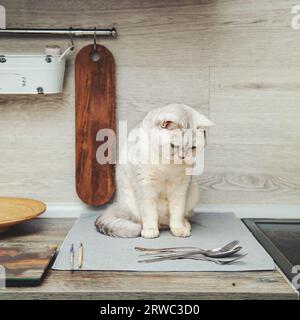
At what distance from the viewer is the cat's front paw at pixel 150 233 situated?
134 cm

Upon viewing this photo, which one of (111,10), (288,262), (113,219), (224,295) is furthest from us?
(111,10)

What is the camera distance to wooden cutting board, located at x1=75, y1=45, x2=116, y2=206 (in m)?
1.52

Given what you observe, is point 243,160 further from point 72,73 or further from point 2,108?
point 2,108

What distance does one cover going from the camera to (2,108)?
157cm

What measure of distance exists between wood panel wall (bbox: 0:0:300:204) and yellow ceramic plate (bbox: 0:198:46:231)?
98mm

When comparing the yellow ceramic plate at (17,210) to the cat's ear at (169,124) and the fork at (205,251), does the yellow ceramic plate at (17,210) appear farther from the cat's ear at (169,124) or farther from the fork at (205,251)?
the cat's ear at (169,124)

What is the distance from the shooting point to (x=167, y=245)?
50.5 inches

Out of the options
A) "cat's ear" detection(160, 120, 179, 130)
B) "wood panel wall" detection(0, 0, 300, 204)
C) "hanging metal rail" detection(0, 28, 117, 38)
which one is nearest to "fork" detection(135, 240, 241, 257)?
"cat's ear" detection(160, 120, 179, 130)

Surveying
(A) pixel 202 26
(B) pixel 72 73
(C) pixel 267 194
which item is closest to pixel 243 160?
(C) pixel 267 194

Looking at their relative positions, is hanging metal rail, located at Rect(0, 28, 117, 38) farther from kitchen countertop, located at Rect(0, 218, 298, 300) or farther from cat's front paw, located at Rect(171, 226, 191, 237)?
kitchen countertop, located at Rect(0, 218, 298, 300)

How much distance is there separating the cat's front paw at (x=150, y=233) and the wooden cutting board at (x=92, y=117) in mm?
265

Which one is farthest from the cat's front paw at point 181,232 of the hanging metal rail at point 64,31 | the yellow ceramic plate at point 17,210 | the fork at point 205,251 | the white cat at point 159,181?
the hanging metal rail at point 64,31

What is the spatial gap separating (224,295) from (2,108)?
2.98 feet

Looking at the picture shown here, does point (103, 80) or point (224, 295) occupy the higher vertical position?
point (103, 80)
